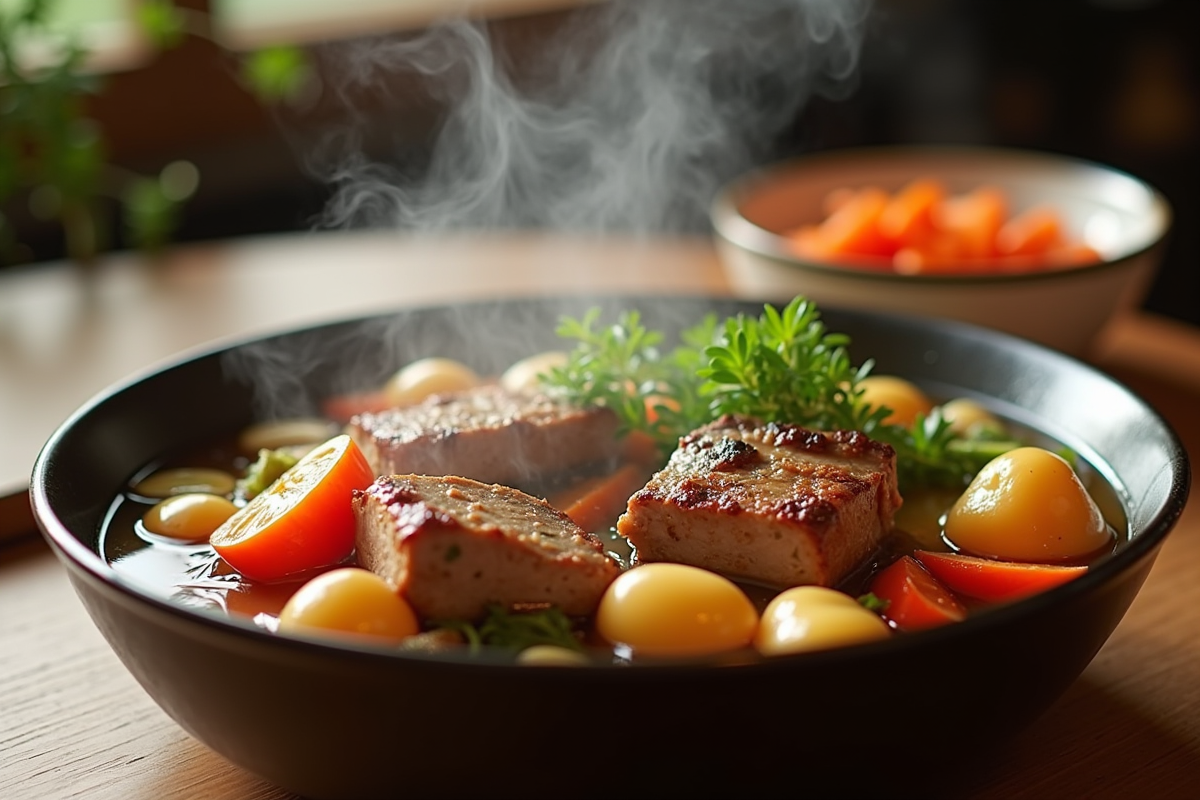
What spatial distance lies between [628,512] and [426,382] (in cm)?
78

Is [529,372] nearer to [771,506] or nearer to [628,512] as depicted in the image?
[628,512]

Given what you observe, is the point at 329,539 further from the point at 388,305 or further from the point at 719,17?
the point at 719,17

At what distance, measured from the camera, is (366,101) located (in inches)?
216

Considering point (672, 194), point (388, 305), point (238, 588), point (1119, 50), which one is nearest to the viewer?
point (238, 588)

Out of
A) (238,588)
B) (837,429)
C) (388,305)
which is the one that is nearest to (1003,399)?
(837,429)

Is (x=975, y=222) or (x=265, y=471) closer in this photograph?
(x=265, y=471)

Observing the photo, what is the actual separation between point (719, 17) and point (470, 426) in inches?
167

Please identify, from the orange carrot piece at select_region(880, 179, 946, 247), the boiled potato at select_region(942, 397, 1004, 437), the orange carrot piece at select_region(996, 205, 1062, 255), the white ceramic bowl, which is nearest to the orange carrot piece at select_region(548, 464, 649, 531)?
the boiled potato at select_region(942, 397, 1004, 437)

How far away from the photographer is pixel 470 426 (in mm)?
2139

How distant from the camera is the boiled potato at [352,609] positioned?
1503 mm

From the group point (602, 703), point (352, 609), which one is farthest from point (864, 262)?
point (602, 703)

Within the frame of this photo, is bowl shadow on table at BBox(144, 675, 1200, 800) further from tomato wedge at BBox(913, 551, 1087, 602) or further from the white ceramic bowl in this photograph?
the white ceramic bowl

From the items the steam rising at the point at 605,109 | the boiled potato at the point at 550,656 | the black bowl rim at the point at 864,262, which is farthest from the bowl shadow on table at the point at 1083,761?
the steam rising at the point at 605,109

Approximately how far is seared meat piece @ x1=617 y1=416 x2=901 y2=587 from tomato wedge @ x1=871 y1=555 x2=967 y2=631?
0.22 ft
